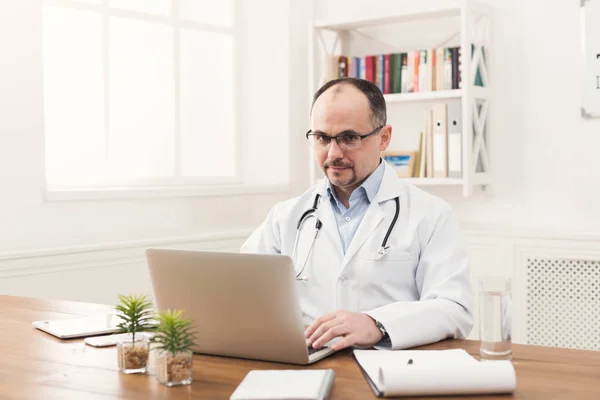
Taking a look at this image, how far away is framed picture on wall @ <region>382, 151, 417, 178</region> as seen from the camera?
404 cm

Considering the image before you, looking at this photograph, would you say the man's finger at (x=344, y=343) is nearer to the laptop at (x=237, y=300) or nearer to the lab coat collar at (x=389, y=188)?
the laptop at (x=237, y=300)

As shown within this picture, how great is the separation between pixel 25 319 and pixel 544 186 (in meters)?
2.56

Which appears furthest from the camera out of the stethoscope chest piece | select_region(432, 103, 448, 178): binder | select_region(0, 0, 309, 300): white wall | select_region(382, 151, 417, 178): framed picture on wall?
select_region(382, 151, 417, 178): framed picture on wall

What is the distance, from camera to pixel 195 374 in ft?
5.21

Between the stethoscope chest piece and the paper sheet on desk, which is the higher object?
the stethoscope chest piece

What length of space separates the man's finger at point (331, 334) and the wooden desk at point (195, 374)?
0.12 ft

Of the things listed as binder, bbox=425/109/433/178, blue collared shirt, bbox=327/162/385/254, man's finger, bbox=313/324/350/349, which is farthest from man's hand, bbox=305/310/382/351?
binder, bbox=425/109/433/178

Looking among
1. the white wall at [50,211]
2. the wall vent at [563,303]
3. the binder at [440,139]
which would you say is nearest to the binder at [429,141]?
the binder at [440,139]

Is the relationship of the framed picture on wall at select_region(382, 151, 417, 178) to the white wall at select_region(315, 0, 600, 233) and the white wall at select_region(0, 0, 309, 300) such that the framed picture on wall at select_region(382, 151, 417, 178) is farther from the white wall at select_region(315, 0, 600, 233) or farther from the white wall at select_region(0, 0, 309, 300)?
the white wall at select_region(0, 0, 309, 300)

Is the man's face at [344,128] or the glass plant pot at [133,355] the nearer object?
the glass plant pot at [133,355]

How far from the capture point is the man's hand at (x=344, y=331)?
1727mm

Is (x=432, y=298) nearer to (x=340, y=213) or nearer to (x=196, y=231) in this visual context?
(x=340, y=213)

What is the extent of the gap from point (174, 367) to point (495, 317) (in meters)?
0.64

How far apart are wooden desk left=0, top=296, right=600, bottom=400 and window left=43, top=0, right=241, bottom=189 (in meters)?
1.89
